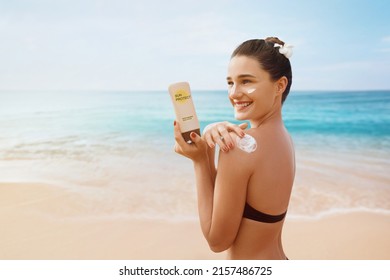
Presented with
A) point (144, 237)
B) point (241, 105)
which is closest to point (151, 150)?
point (144, 237)

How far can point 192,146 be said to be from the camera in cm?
105

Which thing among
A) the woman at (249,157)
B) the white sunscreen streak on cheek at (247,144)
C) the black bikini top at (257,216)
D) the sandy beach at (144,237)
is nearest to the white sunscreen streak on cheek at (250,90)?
the woman at (249,157)

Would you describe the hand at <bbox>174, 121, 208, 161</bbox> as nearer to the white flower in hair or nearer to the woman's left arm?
the woman's left arm

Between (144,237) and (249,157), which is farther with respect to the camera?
(144,237)

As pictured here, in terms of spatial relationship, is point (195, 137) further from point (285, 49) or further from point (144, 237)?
point (144, 237)

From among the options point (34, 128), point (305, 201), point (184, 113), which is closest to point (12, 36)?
point (34, 128)

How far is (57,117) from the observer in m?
10.1

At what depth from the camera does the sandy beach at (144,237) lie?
2.57 m

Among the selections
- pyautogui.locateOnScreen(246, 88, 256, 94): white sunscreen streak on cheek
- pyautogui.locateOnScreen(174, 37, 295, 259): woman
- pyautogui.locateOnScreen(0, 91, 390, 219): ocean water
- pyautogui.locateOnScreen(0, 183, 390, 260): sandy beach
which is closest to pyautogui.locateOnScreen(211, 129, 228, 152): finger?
pyautogui.locateOnScreen(174, 37, 295, 259): woman

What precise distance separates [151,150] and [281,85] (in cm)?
527

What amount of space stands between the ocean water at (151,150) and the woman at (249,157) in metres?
2.11

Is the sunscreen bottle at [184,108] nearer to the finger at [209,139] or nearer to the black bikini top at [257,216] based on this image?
the finger at [209,139]

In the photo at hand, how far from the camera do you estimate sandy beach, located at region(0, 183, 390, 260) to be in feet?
8.44
